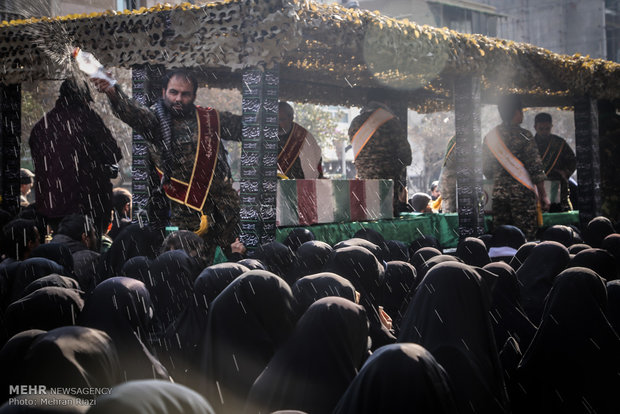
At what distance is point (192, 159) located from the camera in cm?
547

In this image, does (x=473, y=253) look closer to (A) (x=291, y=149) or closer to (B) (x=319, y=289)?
(B) (x=319, y=289)

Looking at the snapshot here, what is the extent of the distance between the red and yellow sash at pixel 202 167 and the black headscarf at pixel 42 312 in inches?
105

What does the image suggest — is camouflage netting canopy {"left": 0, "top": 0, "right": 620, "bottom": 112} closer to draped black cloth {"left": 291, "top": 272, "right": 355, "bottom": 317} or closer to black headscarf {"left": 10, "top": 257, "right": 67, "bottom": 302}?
black headscarf {"left": 10, "top": 257, "right": 67, "bottom": 302}

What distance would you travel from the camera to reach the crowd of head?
1.74m

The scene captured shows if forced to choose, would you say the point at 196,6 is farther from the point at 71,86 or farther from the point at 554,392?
the point at 554,392

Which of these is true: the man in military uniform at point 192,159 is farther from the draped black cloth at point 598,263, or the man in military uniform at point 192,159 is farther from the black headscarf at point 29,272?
the draped black cloth at point 598,263

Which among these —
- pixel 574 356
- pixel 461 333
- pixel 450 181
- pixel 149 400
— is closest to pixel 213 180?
pixel 461 333

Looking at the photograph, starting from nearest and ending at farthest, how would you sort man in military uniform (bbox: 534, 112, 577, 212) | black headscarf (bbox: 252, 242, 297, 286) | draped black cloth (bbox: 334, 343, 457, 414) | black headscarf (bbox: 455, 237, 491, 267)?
draped black cloth (bbox: 334, 343, 457, 414) → black headscarf (bbox: 252, 242, 297, 286) → black headscarf (bbox: 455, 237, 491, 267) → man in military uniform (bbox: 534, 112, 577, 212)

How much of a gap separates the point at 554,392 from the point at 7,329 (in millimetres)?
2479

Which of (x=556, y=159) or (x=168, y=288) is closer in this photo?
(x=168, y=288)

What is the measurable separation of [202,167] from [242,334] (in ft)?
10.00

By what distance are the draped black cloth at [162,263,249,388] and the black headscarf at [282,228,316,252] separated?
231cm

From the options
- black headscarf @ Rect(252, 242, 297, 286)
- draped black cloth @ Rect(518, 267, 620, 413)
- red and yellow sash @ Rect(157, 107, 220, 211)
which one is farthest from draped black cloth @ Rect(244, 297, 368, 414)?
red and yellow sash @ Rect(157, 107, 220, 211)

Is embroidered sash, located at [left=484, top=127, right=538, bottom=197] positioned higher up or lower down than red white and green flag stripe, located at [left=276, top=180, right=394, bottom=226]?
higher up
